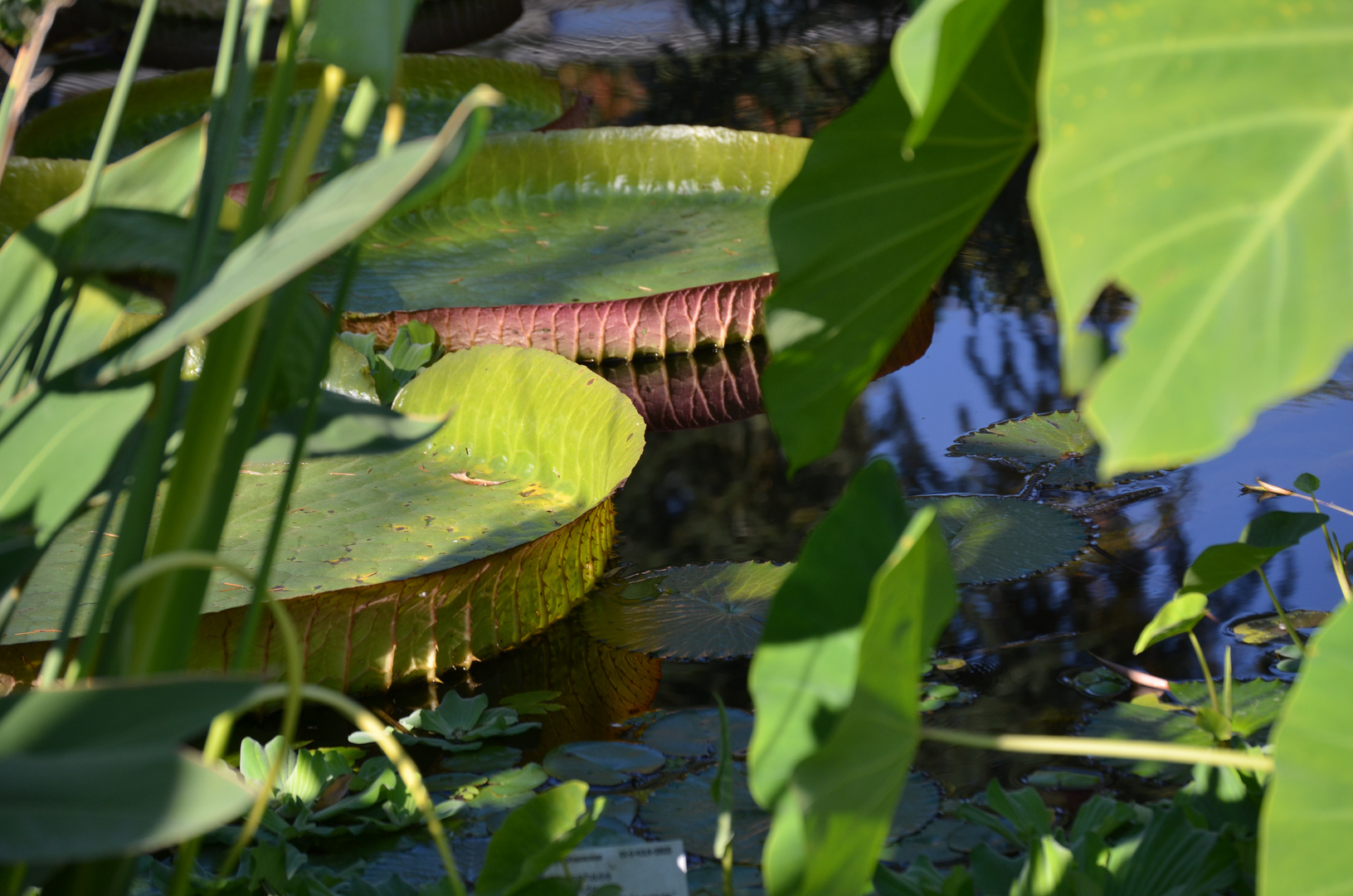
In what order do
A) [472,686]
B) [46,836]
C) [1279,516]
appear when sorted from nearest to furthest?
1. [46,836]
2. [1279,516]
3. [472,686]

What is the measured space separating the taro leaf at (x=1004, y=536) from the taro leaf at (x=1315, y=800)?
825 millimetres

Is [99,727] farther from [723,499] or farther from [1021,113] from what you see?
[723,499]

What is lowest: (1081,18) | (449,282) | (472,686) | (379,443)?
(472,686)

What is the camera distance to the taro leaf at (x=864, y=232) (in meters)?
0.43

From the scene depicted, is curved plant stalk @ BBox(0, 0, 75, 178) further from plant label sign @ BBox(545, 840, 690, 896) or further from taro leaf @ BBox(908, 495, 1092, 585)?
taro leaf @ BBox(908, 495, 1092, 585)

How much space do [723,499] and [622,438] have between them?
24 centimetres

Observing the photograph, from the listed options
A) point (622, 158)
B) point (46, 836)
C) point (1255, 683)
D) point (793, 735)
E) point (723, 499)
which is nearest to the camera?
point (46, 836)

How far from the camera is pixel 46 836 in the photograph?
0.81 ft

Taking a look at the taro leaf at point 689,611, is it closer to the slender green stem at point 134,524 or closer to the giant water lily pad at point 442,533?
the giant water lily pad at point 442,533

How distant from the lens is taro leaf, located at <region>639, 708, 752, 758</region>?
92cm

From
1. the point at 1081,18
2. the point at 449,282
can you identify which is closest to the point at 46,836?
the point at 1081,18

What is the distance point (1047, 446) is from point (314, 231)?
4.34 feet

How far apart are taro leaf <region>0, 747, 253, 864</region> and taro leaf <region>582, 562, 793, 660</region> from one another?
833mm

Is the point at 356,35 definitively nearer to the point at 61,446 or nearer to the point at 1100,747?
the point at 61,446
